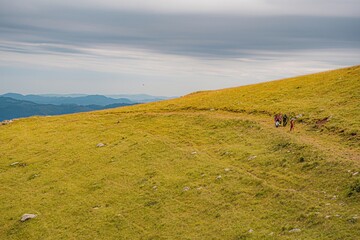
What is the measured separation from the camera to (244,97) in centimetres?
7225

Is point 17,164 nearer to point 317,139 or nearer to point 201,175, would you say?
point 201,175

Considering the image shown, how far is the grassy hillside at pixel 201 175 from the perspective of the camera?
100.0 feet

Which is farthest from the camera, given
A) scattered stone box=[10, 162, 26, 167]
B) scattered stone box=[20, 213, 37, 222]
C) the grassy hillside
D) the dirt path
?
scattered stone box=[10, 162, 26, 167]

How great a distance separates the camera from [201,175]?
40312 millimetres

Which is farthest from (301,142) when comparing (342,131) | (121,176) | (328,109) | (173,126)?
(173,126)

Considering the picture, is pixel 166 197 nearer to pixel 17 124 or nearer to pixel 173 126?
pixel 173 126

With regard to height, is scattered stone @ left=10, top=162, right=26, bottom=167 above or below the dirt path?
below

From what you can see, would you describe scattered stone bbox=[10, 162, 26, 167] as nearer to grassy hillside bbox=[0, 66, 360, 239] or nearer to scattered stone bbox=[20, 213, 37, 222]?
grassy hillside bbox=[0, 66, 360, 239]

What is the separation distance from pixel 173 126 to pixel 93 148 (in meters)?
12.1

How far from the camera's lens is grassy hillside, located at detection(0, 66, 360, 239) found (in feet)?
100.0

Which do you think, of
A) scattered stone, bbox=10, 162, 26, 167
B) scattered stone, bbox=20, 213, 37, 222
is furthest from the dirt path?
scattered stone, bbox=10, 162, 26, 167

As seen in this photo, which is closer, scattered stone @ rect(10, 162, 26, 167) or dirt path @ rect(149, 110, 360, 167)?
dirt path @ rect(149, 110, 360, 167)

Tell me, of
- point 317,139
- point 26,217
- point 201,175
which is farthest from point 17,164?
point 317,139

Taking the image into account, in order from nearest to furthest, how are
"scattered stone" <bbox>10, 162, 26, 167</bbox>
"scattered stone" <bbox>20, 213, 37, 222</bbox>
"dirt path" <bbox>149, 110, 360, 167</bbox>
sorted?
1. "dirt path" <bbox>149, 110, 360, 167</bbox>
2. "scattered stone" <bbox>20, 213, 37, 222</bbox>
3. "scattered stone" <bbox>10, 162, 26, 167</bbox>
